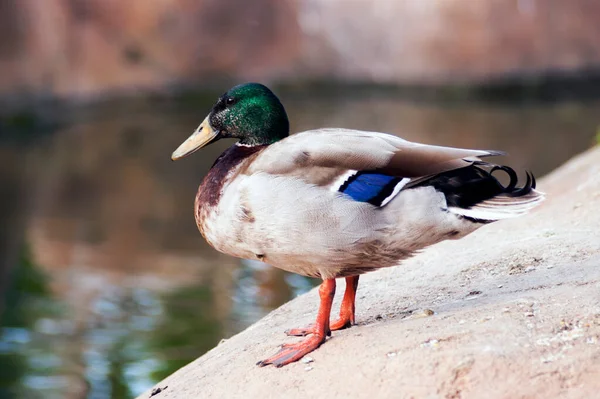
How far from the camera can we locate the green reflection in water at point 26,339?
5867 mm

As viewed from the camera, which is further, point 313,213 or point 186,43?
point 186,43

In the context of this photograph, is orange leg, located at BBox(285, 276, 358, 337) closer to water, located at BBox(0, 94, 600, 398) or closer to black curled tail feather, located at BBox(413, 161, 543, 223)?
black curled tail feather, located at BBox(413, 161, 543, 223)

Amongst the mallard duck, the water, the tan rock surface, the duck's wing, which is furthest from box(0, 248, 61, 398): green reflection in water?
the duck's wing

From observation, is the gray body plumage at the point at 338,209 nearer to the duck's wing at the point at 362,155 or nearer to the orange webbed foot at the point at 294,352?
the duck's wing at the point at 362,155

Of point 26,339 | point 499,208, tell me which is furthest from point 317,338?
point 26,339

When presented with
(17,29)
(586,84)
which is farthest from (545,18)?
(17,29)

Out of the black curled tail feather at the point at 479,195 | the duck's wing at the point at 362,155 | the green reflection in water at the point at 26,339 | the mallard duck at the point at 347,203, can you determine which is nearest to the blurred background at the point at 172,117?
the green reflection in water at the point at 26,339

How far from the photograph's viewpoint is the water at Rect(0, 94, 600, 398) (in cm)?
631

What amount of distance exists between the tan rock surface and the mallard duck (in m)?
0.20

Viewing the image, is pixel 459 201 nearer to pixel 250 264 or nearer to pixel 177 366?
pixel 177 366

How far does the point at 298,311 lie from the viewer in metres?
4.14

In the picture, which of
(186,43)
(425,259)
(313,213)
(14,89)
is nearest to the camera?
(313,213)

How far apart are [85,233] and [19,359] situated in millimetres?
3138

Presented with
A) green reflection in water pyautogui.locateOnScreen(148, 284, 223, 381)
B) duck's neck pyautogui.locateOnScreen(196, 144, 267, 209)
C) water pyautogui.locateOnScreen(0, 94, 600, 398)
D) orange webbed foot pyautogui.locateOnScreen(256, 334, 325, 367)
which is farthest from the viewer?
water pyautogui.locateOnScreen(0, 94, 600, 398)
